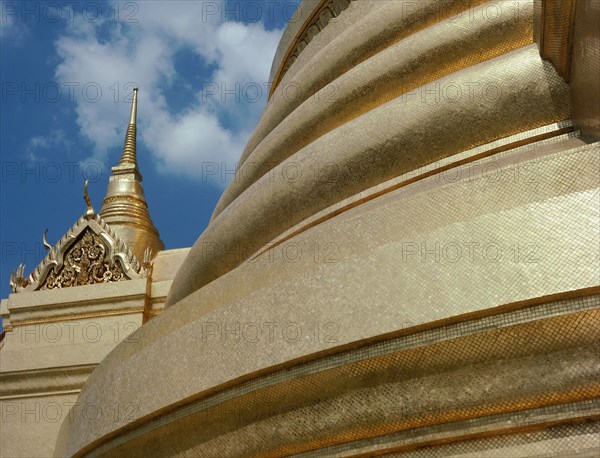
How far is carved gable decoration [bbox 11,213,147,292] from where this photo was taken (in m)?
7.66

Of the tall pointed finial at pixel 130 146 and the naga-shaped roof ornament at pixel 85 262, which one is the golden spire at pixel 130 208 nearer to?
the tall pointed finial at pixel 130 146

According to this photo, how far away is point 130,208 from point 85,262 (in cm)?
162

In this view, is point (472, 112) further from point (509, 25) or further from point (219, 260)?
point (219, 260)

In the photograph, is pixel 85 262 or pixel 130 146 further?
pixel 130 146

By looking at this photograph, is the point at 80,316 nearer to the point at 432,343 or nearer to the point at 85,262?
the point at 85,262

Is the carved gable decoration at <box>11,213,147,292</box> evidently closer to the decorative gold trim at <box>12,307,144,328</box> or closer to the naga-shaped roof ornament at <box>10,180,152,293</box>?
the naga-shaped roof ornament at <box>10,180,152,293</box>

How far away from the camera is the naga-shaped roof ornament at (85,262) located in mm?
7668

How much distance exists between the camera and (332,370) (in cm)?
272

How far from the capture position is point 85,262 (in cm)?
786

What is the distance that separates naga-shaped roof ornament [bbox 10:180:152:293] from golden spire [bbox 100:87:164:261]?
1.84 ft

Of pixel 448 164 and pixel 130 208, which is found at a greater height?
pixel 130 208

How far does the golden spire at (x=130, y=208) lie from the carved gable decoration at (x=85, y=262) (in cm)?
56

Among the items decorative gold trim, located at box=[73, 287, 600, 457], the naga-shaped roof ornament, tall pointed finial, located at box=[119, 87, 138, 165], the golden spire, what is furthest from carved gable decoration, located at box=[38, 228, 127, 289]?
decorative gold trim, located at box=[73, 287, 600, 457]

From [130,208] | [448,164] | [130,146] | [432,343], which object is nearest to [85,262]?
[130,208]
